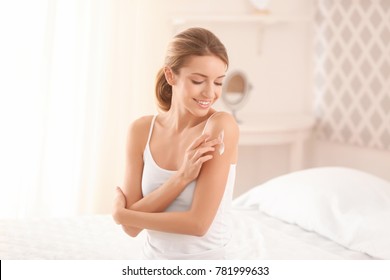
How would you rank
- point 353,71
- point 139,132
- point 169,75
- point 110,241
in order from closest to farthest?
1. point 169,75
2. point 139,132
3. point 110,241
4. point 353,71

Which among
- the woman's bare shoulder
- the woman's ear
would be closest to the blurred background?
the woman's bare shoulder

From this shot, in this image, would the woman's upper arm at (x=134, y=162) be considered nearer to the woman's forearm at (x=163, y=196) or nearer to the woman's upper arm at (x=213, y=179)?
the woman's forearm at (x=163, y=196)

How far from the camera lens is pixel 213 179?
168cm

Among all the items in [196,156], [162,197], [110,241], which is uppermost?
[196,156]

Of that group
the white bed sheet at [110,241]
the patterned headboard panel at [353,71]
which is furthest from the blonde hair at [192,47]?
the patterned headboard panel at [353,71]

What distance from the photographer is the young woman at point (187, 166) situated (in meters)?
1.68

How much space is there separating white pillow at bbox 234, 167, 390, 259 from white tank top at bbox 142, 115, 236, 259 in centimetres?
78

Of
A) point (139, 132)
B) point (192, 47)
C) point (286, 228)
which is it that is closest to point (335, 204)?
point (286, 228)

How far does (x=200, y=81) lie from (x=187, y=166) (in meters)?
0.20

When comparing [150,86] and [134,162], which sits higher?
[150,86]

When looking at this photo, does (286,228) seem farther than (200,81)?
Yes

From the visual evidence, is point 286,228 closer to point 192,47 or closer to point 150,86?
point 192,47

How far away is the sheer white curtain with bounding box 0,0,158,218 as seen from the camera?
354cm

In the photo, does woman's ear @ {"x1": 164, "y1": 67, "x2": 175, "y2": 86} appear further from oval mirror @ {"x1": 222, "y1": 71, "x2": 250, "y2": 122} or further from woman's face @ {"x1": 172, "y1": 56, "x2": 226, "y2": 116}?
oval mirror @ {"x1": 222, "y1": 71, "x2": 250, "y2": 122}
